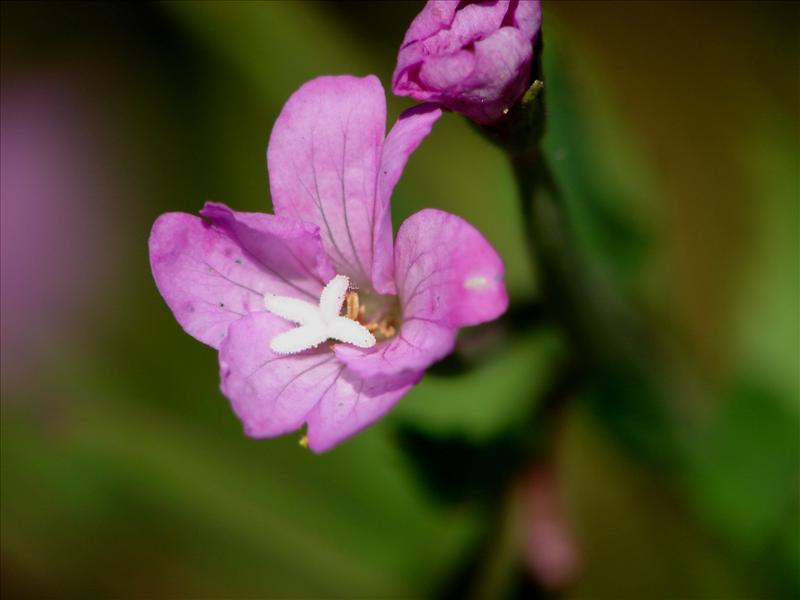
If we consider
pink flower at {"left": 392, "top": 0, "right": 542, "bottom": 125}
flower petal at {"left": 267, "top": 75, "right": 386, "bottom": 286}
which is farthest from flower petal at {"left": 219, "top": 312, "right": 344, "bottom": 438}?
pink flower at {"left": 392, "top": 0, "right": 542, "bottom": 125}

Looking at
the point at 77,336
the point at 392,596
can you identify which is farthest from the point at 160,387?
the point at 392,596

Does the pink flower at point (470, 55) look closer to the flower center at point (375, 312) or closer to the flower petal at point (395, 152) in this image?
the flower petal at point (395, 152)

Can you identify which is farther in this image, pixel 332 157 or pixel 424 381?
pixel 424 381

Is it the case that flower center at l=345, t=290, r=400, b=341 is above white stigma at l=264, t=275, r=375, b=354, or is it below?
below

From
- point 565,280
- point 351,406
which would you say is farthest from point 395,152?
point 565,280

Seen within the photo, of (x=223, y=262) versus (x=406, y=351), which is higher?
(x=223, y=262)

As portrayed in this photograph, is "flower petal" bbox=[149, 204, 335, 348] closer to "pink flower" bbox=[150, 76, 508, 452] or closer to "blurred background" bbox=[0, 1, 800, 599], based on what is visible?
"pink flower" bbox=[150, 76, 508, 452]

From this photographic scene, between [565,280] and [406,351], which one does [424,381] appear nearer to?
[565,280]

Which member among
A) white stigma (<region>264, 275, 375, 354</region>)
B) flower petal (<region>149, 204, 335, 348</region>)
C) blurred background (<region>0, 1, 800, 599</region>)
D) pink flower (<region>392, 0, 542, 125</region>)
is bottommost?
blurred background (<region>0, 1, 800, 599</region>)
